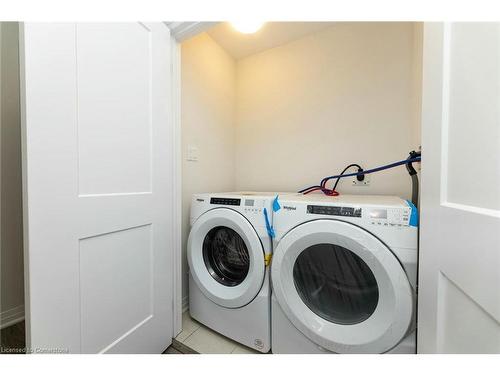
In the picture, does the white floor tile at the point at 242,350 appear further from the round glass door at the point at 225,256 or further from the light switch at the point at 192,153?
the light switch at the point at 192,153

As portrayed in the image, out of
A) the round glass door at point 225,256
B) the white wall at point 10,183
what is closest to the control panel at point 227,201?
the round glass door at point 225,256

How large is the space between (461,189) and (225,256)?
1.11 metres

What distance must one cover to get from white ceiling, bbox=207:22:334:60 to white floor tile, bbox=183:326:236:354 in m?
2.07

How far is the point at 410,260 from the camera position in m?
0.71

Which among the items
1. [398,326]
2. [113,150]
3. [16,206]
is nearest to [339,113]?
[398,326]

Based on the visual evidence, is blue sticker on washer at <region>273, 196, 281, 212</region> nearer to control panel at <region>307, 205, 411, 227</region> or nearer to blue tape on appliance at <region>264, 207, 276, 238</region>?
blue tape on appliance at <region>264, 207, 276, 238</region>

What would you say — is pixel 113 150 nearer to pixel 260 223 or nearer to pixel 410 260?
pixel 260 223

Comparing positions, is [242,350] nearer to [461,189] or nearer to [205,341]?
[205,341]

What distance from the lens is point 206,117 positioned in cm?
153

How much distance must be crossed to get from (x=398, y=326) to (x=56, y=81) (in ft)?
4.70

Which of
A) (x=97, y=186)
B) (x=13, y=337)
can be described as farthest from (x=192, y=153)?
(x=13, y=337)

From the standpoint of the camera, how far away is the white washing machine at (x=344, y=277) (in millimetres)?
720

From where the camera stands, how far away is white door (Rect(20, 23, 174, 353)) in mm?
582

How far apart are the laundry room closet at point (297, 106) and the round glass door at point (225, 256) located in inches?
9.3
